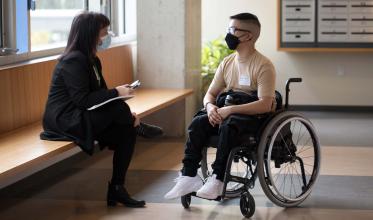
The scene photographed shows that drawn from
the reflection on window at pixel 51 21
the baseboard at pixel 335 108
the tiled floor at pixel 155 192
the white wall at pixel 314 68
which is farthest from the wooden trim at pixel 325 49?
the reflection on window at pixel 51 21

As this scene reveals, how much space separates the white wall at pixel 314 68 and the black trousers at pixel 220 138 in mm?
4900

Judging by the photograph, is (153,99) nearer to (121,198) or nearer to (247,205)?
(121,198)

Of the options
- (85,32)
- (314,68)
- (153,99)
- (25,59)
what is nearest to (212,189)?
(85,32)

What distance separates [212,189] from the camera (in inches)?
161

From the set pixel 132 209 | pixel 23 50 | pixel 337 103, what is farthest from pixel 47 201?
pixel 337 103

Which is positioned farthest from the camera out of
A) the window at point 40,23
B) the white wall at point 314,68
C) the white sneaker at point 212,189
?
the white wall at point 314,68

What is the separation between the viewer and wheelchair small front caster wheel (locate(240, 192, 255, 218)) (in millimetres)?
4176

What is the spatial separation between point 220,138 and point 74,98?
2.99ft

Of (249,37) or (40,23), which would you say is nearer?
(249,37)

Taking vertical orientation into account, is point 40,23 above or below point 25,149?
above

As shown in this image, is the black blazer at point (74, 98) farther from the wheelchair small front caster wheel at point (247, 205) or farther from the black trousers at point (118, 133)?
the wheelchair small front caster wheel at point (247, 205)

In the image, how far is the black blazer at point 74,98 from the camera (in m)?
4.27

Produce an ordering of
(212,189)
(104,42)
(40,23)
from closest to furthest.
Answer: (212,189)
(104,42)
(40,23)

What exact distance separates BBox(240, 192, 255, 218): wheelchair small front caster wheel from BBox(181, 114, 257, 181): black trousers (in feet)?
0.63
